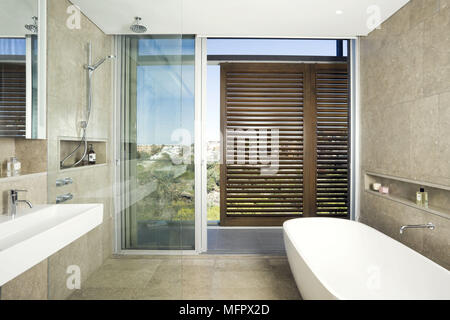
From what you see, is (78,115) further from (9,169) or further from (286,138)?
(286,138)

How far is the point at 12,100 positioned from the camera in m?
1.56

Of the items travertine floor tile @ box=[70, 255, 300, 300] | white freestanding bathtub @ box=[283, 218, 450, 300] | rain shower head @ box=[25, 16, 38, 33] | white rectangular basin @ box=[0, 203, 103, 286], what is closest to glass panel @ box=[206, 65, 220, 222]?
travertine floor tile @ box=[70, 255, 300, 300]

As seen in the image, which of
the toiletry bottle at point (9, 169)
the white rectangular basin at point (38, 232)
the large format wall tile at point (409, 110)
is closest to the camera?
the white rectangular basin at point (38, 232)

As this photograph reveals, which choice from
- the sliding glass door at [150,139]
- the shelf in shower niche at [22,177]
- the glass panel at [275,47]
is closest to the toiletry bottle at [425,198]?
the sliding glass door at [150,139]

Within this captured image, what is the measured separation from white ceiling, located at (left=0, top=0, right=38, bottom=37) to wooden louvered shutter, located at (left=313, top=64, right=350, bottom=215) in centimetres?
324

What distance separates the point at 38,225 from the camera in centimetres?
149

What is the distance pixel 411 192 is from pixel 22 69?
10.8ft

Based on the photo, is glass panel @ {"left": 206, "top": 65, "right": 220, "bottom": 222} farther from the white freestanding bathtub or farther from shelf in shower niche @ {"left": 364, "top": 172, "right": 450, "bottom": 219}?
shelf in shower niche @ {"left": 364, "top": 172, "right": 450, "bottom": 219}

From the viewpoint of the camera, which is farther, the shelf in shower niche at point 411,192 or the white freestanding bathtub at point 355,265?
the shelf in shower niche at point 411,192

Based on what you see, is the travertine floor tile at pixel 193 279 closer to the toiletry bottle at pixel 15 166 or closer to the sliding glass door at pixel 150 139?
the sliding glass door at pixel 150 139

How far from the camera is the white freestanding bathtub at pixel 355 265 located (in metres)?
1.63

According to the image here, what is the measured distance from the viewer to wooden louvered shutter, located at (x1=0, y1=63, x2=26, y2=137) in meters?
1.51

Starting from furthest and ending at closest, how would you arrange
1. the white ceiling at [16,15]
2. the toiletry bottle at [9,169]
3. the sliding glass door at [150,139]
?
the sliding glass door at [150,139]
the toiletry bottle at [9,169]
the white ceiling at [16,15]

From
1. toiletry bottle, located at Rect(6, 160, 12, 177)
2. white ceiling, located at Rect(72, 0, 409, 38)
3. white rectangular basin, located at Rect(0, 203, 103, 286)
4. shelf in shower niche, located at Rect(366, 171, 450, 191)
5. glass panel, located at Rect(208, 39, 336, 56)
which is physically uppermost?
glass panel, located at Rect(208, 39, 336, 56)
